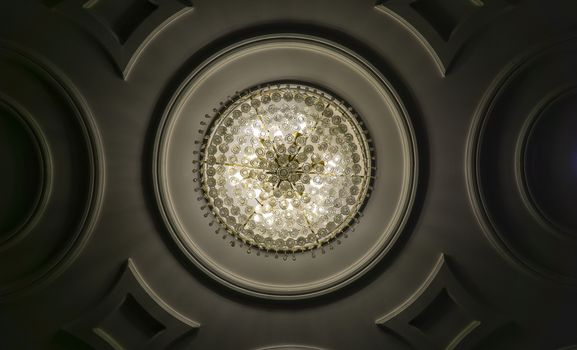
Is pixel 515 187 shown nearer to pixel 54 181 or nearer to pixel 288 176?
pixel 288 176

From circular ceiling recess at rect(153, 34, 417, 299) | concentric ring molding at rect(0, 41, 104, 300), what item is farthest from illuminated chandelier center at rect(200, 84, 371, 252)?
concentric ring molding at rect(0, 41, 104, 300)

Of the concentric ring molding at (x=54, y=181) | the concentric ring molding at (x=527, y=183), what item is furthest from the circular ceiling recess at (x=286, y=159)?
the concentric ring molding at (x=527, y=183)

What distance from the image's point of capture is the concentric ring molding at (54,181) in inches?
234

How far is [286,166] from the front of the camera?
20.4 feet

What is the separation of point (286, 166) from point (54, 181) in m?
2.83

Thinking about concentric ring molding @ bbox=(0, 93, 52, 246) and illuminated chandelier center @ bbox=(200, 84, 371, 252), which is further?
illuminated chandelier center @ bbox=(200, 84, 371, 252)

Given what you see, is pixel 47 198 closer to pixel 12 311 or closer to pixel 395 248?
pixel 12 311

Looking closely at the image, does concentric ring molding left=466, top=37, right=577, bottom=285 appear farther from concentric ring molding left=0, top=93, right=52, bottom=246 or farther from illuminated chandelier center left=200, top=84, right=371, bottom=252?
concentric ring molding left=0, top=93, right=52, bottom=246

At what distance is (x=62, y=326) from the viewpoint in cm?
641

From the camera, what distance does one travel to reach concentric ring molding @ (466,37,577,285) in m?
6.01

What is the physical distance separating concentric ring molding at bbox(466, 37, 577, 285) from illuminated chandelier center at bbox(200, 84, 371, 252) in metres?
1.35

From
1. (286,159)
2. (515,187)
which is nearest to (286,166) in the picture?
(286,159)

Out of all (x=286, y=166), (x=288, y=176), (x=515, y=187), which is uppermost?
(x=286, y=166)

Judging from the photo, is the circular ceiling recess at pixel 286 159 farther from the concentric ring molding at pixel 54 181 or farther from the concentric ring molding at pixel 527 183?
the concentric ring molding at pixel 527 183
